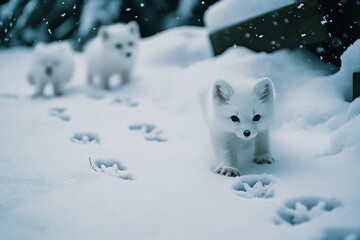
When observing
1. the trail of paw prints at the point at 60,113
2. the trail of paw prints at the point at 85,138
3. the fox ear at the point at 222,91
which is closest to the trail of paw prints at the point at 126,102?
the trail of paw prints at the point at 60,113

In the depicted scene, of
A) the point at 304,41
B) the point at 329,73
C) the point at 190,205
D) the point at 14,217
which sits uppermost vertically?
the point at 304,41

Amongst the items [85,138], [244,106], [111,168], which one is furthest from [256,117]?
[85,138]

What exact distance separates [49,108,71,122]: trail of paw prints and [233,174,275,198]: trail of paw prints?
6.97 feet

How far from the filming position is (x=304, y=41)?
10.9ft

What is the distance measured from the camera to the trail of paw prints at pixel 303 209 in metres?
1.72

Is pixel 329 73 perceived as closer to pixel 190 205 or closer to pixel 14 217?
pixel 190 205

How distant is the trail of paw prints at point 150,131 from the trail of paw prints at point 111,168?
65 cm

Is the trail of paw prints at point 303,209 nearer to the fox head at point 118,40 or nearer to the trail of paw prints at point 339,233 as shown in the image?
the trail of paw prints at point 339,233

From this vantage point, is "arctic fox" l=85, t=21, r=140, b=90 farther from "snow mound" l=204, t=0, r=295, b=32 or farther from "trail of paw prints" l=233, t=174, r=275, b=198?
"trail of paw prints" l=233, t=174, r=275, b=198

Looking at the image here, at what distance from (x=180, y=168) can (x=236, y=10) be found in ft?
6.98

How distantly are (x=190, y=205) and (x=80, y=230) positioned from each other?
563 millimetres

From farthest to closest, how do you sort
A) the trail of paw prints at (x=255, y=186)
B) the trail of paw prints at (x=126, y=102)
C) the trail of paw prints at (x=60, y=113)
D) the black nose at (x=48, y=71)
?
the black nose at (x=48, y=71)
the trail of paw prints at (x=126, y=102)
the trail of paw prints at (x=60, y=113)
the trail of paw prints at (x=255, y=186)

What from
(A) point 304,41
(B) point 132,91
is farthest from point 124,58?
(A) point 304,41

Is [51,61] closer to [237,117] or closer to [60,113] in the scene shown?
[60,113]
